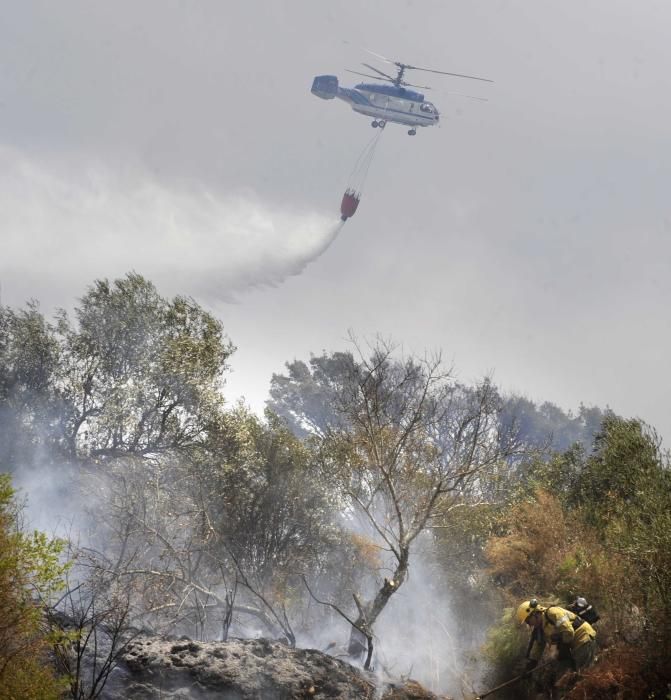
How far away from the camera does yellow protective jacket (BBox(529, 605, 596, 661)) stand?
52.1 feet

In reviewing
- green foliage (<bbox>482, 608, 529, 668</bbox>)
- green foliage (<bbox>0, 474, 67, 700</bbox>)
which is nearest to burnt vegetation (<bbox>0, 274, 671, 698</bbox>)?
green foliage (<bbox>482, 608, 529, 668</bbox>)

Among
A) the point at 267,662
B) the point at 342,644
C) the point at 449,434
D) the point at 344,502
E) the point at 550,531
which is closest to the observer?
the point at 267,662

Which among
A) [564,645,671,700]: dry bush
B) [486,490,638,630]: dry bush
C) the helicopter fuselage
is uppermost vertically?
the helicopter fuselage

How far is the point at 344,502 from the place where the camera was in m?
34.2

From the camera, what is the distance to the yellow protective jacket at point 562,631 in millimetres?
15883

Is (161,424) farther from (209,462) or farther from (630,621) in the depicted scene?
(630,621)

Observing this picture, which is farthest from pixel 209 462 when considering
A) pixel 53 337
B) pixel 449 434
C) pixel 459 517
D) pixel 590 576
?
pixel 449 434

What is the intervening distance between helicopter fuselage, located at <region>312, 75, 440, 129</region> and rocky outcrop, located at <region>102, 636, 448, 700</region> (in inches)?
2052

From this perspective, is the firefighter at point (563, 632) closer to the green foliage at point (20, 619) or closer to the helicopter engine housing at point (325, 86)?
the green foliage at point (20, 619)

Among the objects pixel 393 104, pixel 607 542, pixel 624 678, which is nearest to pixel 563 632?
pixel 624 678

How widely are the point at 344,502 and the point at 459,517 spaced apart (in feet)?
26.8

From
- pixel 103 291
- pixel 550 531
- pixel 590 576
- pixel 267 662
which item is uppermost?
pixel 103 291

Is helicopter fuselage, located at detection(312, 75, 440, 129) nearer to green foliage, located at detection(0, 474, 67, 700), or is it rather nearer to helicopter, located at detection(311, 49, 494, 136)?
helicopter, located at detection(311, 49, 494, 136)

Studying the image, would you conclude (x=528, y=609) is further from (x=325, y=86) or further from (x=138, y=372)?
(x=325, y=86)
